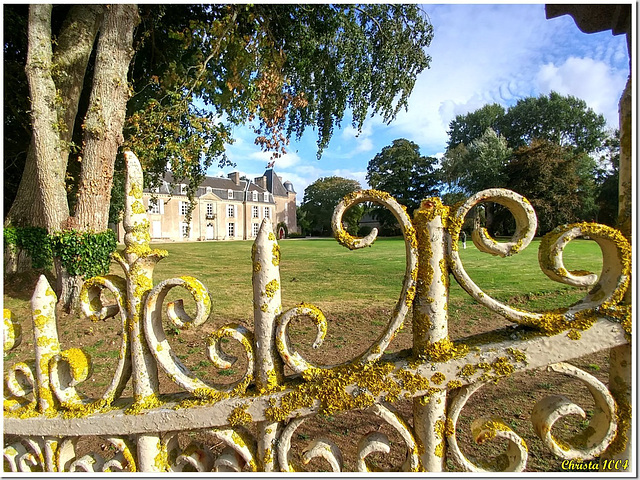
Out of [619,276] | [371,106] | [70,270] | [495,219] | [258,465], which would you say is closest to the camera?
[619,276]

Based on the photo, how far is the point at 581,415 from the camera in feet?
3.76

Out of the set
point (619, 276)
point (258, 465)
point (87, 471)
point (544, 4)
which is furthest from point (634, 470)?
point (87, 471)

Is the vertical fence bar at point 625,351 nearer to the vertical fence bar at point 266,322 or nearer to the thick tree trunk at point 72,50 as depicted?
the vertical fence bar at point 266,322

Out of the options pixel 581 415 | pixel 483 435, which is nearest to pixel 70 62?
pixel 483 435

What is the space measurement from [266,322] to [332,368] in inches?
13.6

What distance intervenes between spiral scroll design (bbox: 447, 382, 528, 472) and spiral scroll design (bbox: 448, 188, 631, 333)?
1.12ft

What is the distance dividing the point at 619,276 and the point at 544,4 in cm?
128

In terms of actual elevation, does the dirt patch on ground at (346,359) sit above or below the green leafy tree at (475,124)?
below

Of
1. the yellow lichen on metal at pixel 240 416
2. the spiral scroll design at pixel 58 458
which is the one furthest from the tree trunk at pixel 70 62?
the yellow lichen on metal at pixel 240 416

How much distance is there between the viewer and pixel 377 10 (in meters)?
7.32

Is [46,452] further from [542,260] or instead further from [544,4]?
[544,4]

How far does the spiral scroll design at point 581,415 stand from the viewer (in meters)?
1.16

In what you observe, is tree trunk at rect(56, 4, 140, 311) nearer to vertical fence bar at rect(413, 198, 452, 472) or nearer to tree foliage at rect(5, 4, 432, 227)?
tree foliage at rect(5, 4, 432, 227)

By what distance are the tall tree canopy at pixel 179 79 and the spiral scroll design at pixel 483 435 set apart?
22.2ft
